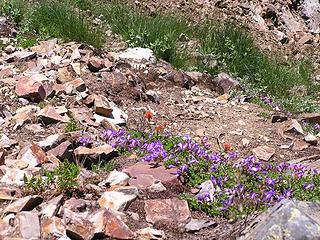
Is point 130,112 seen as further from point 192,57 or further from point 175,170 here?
point 192,57

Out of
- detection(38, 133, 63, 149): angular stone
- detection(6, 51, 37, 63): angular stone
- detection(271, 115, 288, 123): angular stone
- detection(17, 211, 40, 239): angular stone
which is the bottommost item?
detection(271, 115, 288, 123): angular stone

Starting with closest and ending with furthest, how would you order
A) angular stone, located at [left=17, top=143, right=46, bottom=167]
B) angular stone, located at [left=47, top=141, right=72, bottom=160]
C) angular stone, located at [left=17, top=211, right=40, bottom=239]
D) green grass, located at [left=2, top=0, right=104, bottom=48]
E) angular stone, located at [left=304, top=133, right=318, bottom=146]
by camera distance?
angular stone, located at [left=17, top=211, right=40, bottom=239] → angular stone, located at [left=17, top=143, right=46, bottom=167] → angular stone, located at [left=47, top=141, right=72, bottom=160] → angular stone, located at [left=304, top=133, right=318, bottom=146] → green grass, located at [left=2, top=0, right=104, bottom=48]

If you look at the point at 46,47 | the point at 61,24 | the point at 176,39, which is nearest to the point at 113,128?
the point at 46,47

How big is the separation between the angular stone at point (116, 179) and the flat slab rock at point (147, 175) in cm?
5

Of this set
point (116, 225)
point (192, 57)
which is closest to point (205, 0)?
point (192, 57)

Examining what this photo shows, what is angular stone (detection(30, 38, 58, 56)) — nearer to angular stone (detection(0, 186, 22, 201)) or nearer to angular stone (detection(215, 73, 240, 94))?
angular stone (detection(215, 73, 240, 94))

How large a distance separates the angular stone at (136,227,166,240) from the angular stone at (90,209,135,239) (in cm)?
7

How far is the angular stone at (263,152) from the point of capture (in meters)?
5.71

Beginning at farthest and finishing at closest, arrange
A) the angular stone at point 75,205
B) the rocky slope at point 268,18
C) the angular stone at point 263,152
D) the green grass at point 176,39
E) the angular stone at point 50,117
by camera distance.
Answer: the rocky slope at point 268,18 < the green grass at point 176,39 < the angular stone at point 263,152 < the angular stone at point 50,117 < the angular stone at point 75,205

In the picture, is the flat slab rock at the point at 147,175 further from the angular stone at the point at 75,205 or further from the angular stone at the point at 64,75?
the angular stone at the point at 64,75

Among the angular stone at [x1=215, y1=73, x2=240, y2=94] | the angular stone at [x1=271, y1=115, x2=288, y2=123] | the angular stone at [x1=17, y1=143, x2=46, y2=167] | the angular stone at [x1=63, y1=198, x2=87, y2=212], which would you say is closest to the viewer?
the angular stone at [x1=63, y1=198, x2=87, y2=212]

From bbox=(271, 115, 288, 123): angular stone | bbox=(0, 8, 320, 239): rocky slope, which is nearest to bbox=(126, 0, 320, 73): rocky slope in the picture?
bbox=(0, 8, 320, 239): rocky slope

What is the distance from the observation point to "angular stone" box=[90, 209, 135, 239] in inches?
144

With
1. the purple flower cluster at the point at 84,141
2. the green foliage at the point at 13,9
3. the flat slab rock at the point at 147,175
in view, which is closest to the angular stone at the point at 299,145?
the flat slab rock at the point at 147,175
